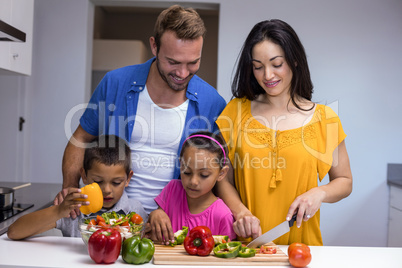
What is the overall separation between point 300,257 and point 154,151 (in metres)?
0.79

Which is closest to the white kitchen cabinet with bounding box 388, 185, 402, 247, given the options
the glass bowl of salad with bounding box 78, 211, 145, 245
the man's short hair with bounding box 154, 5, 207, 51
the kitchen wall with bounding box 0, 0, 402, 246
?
the kitchen wall with bounding box 0, 0, 402, 246

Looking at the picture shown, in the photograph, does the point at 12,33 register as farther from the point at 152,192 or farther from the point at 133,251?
the point at 133,251

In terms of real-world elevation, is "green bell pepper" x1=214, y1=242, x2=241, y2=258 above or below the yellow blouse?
below

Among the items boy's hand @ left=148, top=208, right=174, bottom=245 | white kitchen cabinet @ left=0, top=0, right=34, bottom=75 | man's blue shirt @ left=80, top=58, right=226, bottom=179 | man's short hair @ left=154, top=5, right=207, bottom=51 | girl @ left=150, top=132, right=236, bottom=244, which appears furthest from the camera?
white kitchen cabinet @ left=0, top=0, right=34, bottom=75

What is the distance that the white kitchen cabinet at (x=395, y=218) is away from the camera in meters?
3.48

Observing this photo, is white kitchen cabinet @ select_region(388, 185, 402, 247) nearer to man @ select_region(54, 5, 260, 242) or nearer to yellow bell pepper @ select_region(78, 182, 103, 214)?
man @ select_region(54, 5, 260, 242)

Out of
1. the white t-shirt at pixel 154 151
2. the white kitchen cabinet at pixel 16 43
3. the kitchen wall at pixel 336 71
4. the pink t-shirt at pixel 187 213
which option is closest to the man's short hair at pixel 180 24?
the white t-shirt at pixel 154 151

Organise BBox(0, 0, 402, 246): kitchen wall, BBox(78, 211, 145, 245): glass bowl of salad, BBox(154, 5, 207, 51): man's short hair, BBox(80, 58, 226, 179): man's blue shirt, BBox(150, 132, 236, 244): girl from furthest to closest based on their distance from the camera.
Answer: BBox(0, 0, 402, 246): kitchen wall < BBox(80, 58, 226, 179): man's blue shirt < BBox(154, 5, 207, 51): man's short hair < BBox(150, 132, 236, 244): girl < BBox(78, 211, 145, 245): glass bowl of salad

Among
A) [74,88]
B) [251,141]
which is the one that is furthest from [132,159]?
[74,88]

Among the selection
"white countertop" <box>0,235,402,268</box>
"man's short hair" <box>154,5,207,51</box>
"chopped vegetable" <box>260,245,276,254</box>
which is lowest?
"white countertop" <box>0,235,402,268</box>

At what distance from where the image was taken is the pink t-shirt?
5.25 ft

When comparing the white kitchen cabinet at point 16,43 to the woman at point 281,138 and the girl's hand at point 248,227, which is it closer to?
the woman at point 281,138

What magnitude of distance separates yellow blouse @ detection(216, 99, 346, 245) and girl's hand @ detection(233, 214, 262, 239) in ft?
0.65

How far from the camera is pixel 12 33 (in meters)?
2.00
